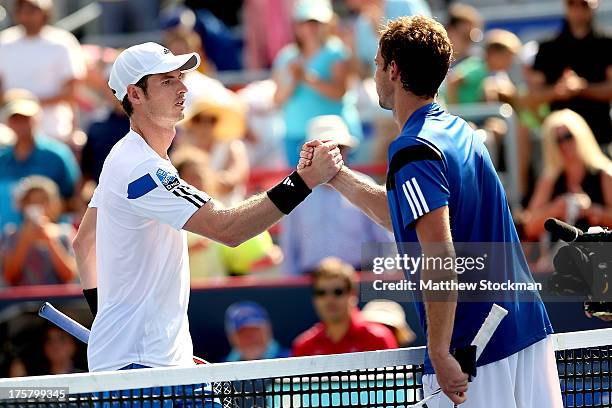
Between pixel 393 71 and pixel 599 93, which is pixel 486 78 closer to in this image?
pixel 599 93

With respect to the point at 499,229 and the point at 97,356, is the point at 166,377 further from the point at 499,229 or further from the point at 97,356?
the point at 499,229

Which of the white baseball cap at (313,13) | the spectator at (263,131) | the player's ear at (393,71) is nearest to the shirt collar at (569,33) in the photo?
the white baseball cap at (313,13)

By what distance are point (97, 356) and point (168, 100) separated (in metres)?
1.00

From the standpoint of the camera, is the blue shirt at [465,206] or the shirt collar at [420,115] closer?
the blue shirt at [465,206]

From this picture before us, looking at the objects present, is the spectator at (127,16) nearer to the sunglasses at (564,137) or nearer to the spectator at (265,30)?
the spectator at (265,30)

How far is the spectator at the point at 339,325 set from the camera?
324 inches

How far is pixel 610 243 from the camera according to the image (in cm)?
475

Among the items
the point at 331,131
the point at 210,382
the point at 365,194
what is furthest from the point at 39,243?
the point at 210,382

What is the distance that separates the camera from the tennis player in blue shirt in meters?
4.25

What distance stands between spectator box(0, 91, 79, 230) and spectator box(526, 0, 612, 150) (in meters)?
3.74

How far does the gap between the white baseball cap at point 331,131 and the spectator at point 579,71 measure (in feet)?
5.07

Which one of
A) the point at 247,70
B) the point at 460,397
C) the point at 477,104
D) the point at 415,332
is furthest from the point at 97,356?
the point at 247,70

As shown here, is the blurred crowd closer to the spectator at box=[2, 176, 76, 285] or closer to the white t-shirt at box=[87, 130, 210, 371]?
the spectator at box=[2, 176, 76, 285]

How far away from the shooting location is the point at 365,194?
201 inches
